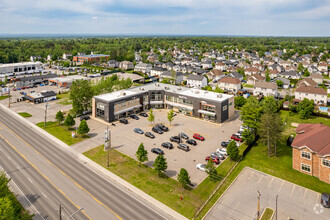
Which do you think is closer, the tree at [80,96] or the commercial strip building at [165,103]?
the commercial strip building at [165,103]

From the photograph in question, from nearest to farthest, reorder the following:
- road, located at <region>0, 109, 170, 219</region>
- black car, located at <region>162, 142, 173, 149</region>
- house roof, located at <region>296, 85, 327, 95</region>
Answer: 1. road, located at <region>0, 109, 170, 219</region>
2. black car, located at <region>162, 142, 173, 149</region>
3. house roof, located at <region>296, 85, 327, 95</region>

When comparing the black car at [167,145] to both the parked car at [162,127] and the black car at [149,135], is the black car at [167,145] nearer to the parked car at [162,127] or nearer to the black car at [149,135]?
the black car at [149,135]

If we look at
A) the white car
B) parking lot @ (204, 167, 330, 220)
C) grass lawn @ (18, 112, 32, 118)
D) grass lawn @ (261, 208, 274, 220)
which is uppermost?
grass lawn @ (18, 112, 32, 118)

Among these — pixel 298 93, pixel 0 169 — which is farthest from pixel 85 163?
pixel 298 93

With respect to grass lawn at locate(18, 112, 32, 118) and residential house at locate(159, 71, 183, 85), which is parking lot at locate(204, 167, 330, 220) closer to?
grass lawn at locate(18, 112, 32, 118)

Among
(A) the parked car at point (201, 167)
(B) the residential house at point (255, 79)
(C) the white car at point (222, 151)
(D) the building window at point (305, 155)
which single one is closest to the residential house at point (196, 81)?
(B) the residential house at point (255, 79)

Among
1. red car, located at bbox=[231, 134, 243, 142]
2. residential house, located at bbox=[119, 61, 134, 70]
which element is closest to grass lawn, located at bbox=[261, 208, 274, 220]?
red car, located at bbox=[231, 134, 243, 142]
